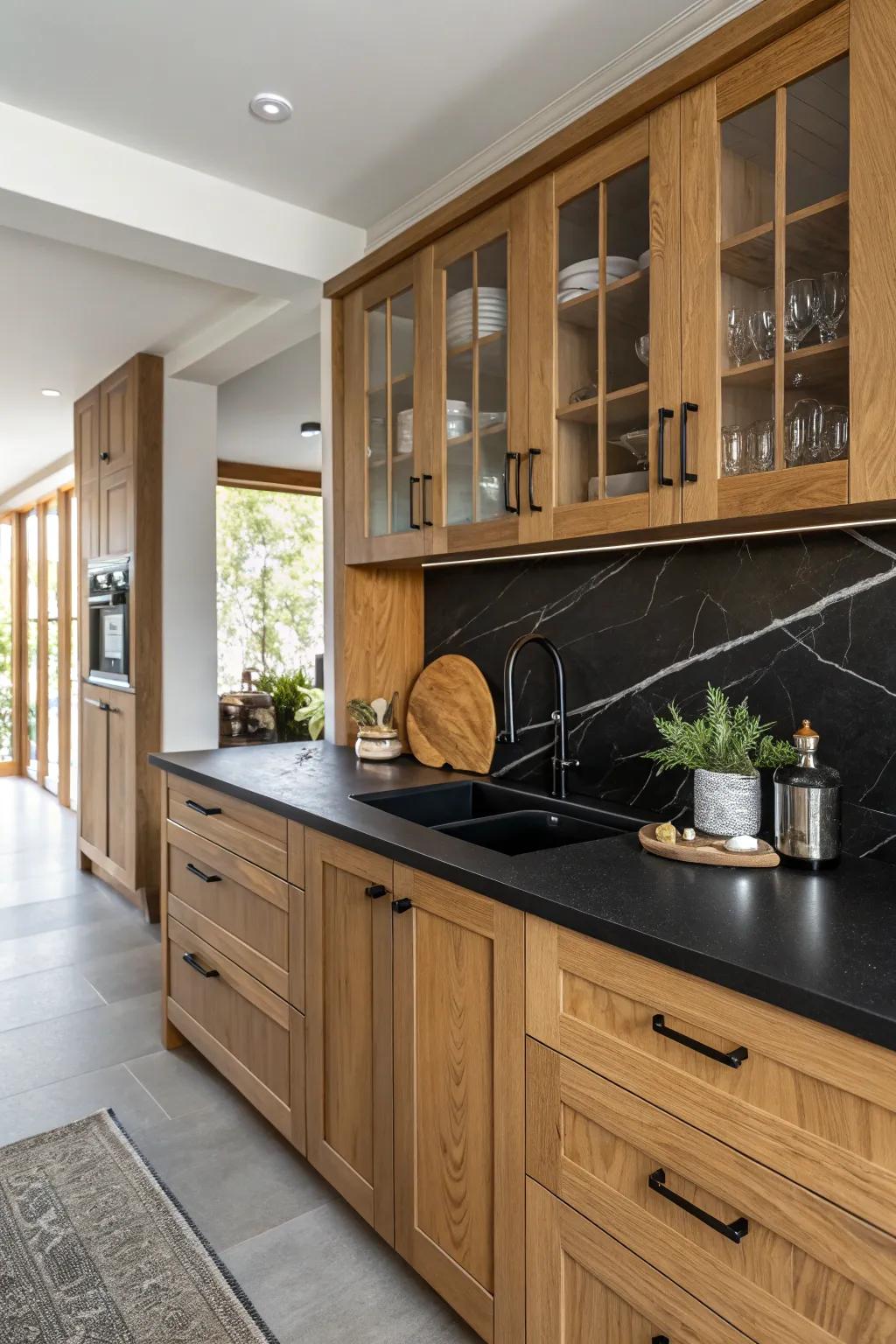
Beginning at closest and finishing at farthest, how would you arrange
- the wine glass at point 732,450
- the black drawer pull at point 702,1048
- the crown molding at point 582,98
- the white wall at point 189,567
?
the black drawer pull at point 702,1048
the wine glass at point 732,450
the crown molding at point 582,98
the white wall at point 189,567

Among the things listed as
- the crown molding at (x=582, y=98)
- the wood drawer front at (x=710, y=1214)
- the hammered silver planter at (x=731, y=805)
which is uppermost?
the crown molding at (x=582, y=98)

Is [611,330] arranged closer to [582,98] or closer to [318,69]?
[582,98]

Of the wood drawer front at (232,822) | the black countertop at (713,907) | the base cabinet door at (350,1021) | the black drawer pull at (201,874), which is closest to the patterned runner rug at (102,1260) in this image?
the base cabinet door at (350,1021)

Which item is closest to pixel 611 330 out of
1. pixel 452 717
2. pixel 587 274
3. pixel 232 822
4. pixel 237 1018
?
pixel 587 274

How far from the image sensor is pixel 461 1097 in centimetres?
146

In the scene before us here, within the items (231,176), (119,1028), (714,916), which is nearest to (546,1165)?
(714,916)

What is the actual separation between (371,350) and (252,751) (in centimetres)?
125

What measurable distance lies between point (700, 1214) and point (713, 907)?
1.22 feet

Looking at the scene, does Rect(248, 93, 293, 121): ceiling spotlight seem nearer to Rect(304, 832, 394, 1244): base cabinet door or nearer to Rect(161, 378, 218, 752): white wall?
Rect(304, 832, 394, 1244): base cabinet door

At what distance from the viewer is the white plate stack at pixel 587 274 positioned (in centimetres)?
171

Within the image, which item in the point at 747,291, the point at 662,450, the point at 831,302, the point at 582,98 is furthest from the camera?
the point at 582,98

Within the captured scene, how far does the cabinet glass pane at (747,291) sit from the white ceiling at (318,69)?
17.4 inches

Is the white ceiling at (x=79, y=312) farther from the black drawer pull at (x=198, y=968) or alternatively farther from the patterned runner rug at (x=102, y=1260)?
the patterned runner rug at (x=102, y=1260)

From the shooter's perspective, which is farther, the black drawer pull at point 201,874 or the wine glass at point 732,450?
the black drawer pull at point 201,874
